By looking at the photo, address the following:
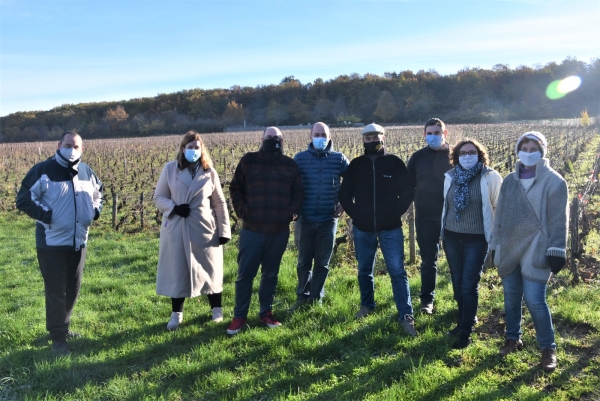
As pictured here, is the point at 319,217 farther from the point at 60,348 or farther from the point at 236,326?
the point at 60,348

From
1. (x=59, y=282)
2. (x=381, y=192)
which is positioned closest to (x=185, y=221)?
(x=59, y=282)

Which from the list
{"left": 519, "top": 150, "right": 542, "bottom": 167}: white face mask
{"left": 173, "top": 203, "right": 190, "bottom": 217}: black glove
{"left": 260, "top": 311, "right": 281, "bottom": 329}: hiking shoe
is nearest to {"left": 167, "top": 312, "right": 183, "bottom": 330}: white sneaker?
{"left": 260, "top": 311, "right": 281, "bottom": 329}: hiking shoe

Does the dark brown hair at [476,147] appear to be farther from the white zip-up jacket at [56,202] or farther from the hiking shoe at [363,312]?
the white zip-up jacket at [56,202]

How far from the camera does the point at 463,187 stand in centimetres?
366

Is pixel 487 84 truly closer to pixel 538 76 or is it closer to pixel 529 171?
pixel 538 76

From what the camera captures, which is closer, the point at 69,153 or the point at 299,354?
the point at 299,354

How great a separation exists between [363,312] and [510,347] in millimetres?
1365

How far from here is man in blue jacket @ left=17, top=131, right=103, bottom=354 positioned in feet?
12.3

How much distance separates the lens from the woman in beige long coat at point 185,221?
Result: 13.7 ft

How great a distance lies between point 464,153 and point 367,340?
1.83 metres

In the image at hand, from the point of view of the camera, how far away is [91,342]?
4074 mm

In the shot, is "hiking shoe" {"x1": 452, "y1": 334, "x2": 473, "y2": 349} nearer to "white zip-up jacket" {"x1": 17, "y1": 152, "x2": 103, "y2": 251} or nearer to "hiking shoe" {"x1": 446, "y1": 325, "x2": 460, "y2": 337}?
"hiking shoe" {"x1": 446, "y1": 325, "x2": 460, "y2": 337}

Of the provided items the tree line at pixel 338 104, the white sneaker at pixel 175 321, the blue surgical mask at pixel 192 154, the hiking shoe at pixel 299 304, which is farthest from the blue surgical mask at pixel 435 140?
the tree line at pixel 338 104

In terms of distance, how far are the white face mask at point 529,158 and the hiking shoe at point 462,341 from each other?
1514 millimetres
